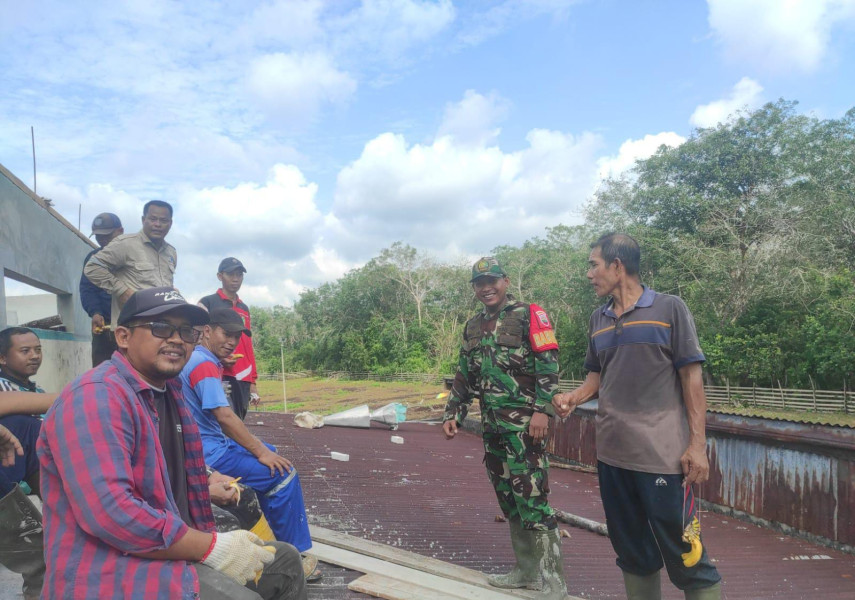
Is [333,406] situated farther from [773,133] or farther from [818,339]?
[773,133]

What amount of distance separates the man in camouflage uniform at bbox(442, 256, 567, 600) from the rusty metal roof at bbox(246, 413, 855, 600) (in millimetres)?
483

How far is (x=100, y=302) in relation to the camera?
4965mm

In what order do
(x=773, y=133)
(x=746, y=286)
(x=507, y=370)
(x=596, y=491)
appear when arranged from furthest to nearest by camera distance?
(x=773, y=133) → (x=746, y=286) → (x=596, y=491) → (x=507, y=370)

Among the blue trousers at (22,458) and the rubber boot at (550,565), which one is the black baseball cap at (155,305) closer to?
the blue trousers at (22,458)

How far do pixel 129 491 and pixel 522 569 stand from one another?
103 inches

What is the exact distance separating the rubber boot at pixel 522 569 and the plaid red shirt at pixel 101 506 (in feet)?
7.53

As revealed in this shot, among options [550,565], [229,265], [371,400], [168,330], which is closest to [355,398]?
[371,400]

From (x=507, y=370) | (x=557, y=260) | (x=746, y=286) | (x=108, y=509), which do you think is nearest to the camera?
(x=108, y=509)

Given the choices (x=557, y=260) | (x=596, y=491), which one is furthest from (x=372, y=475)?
(x=557, y=260)

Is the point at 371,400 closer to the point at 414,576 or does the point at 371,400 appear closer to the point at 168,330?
the point at 414,576

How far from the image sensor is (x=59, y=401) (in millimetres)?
1774

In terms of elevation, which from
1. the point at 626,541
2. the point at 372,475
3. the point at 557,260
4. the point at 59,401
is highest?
the point at 557,260

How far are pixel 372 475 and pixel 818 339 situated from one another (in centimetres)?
2266

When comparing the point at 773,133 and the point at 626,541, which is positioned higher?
the point at 773,133
